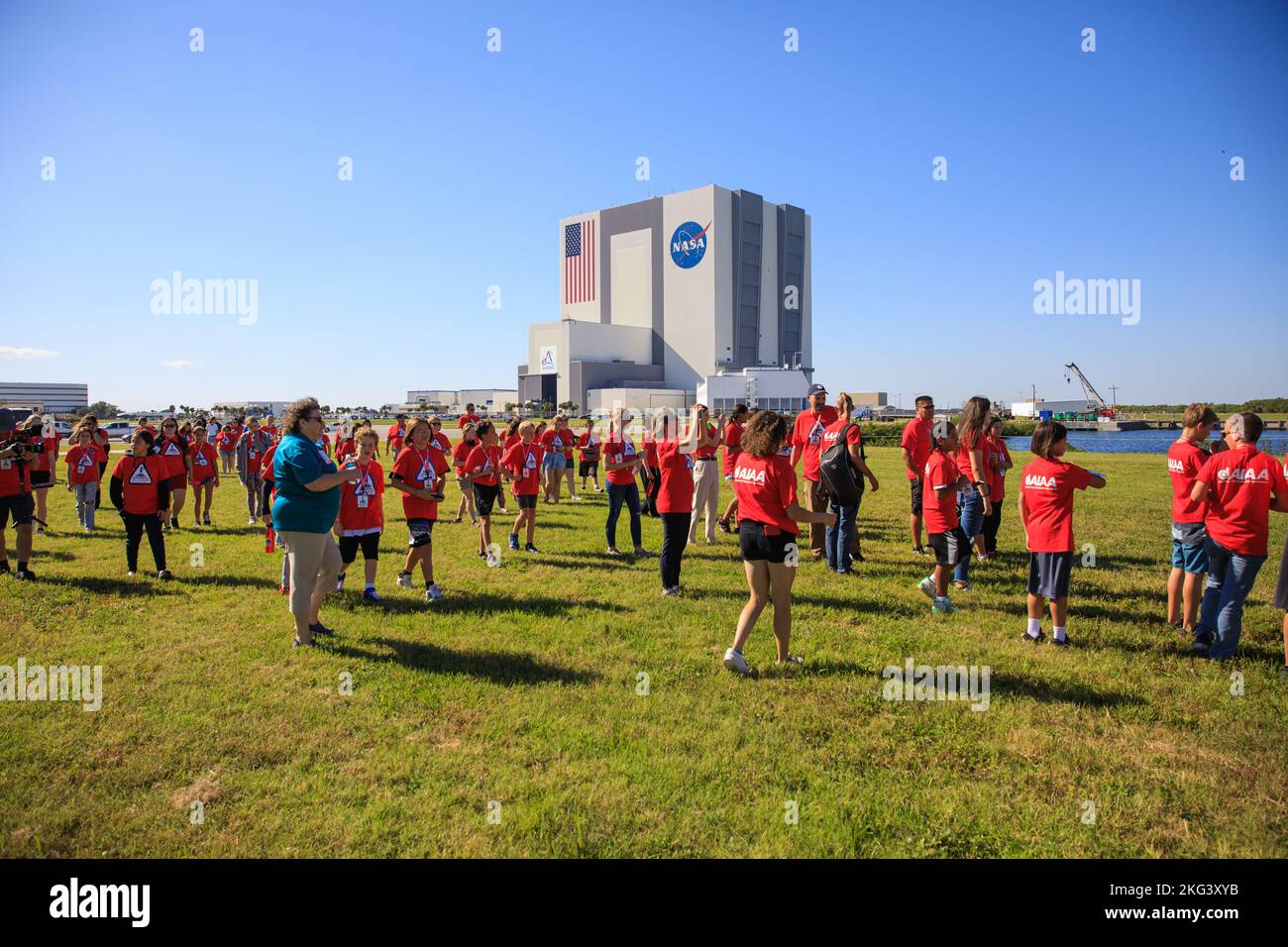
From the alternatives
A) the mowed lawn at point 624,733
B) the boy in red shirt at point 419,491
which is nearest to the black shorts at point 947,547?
the mowed lawn at point 624,733

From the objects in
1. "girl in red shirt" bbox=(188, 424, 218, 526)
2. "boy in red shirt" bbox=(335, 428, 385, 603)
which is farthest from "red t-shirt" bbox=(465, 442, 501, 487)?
"girl in red shirt" bbox=(188, 424, 218, 526)

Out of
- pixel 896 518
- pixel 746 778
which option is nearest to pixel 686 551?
pixel 896 518

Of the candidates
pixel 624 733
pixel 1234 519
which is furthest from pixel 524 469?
pixel 1234 519

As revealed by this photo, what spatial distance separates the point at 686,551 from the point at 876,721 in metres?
5.50

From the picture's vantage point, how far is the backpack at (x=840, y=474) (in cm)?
812

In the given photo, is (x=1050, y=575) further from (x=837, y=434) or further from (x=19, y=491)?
(x=19, y=491)

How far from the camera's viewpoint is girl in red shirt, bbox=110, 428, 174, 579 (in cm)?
811

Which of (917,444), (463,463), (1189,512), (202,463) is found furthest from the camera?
(202,463)

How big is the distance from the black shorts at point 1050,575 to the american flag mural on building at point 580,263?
88064mm

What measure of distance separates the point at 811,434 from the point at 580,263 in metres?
87.2

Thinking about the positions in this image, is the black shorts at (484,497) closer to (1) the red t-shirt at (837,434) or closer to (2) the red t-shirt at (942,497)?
(1) the red t-shirt at (837,434)

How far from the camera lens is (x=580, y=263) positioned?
299 ft

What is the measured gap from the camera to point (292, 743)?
429 centimetres
